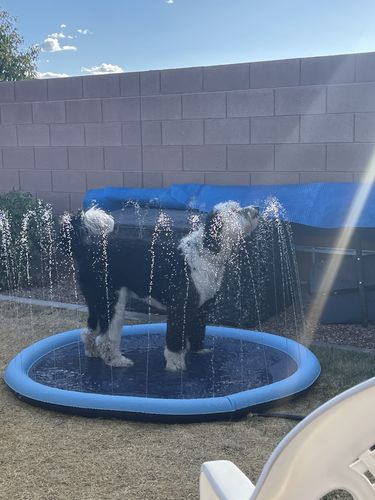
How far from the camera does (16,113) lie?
8.69 metres

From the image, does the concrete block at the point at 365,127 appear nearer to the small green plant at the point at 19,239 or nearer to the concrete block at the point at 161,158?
the concrete block at the point at 161,158

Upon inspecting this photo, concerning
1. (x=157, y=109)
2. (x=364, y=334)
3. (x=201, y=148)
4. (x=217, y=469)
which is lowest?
(x=364, y=334)

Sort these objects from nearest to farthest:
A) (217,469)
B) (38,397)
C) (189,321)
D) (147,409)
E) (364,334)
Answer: (217,469), (147,409), (38,397), (189,321), (364,334)

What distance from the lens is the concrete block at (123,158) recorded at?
25.4ft

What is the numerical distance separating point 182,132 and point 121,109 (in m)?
1.02

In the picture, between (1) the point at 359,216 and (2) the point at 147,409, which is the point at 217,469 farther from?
(1) the point at 359,216

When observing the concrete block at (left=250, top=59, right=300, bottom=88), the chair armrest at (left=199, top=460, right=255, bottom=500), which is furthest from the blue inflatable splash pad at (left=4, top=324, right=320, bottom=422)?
the concrete block at (left=250, top=59, right=300, bottom=88)

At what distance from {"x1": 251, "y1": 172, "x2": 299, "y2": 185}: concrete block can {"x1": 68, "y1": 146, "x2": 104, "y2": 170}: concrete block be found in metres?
2.29

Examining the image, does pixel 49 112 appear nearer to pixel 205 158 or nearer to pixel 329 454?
pixel 205 158

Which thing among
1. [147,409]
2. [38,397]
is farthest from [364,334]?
[38,397]

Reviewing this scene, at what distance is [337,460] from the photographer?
110 centimetres

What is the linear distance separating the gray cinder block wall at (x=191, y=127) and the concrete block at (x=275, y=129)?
0.04 ft

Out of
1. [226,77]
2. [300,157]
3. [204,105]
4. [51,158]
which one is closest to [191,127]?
[204,105]

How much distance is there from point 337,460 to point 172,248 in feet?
11.4
